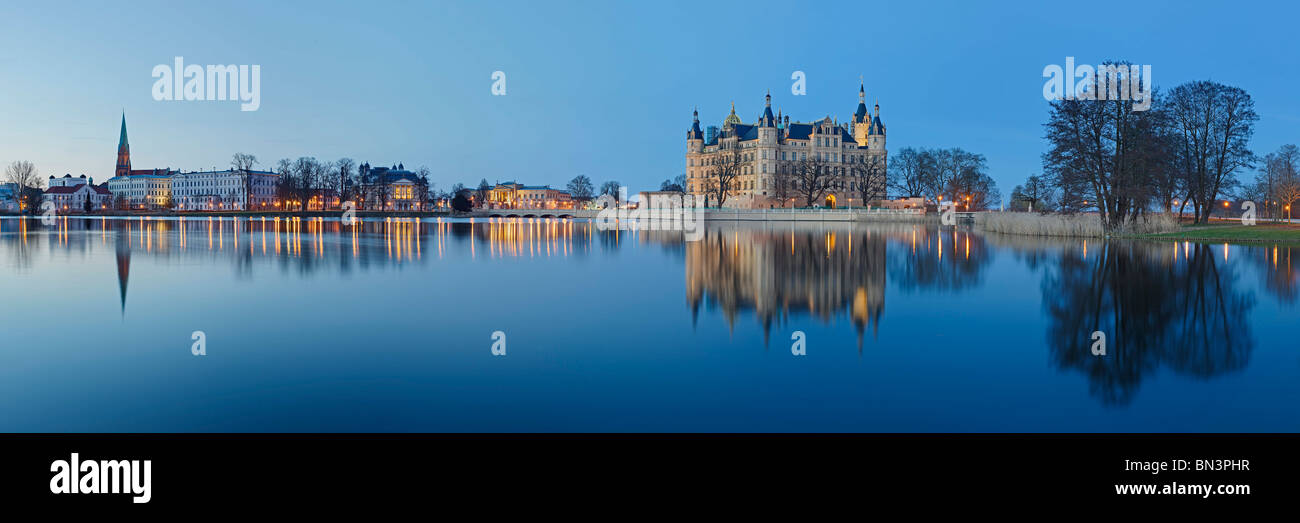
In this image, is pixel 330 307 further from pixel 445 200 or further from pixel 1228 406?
pixel 445 200

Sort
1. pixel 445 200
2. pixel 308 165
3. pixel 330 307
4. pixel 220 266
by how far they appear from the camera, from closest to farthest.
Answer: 1. pixel 330 307
2. pixel 220 266
3. pixel 308 165
4. pixel 445 200

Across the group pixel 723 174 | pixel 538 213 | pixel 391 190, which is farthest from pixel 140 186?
pixel 723 174

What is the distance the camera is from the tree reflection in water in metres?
8.64

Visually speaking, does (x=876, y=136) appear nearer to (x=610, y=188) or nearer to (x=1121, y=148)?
(x=610, y=188)

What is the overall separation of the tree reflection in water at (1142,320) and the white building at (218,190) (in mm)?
160149

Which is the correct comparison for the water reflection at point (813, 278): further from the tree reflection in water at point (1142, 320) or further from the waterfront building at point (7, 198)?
the waterfront building at point (7, 198)

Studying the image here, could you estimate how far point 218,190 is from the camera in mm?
167625

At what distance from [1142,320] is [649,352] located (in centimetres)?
761

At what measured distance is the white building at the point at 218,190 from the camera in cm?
16125

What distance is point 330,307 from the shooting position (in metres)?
13.3
